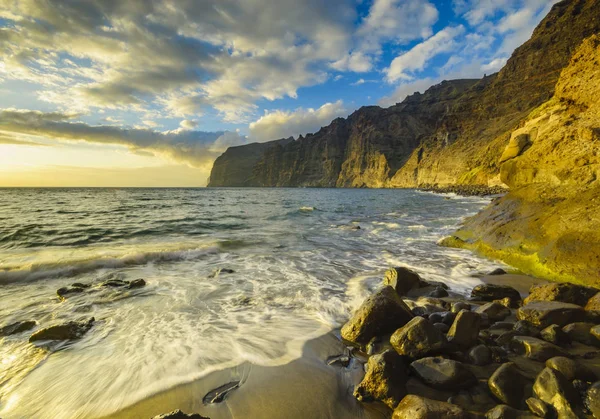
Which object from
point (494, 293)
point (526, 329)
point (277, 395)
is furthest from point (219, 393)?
point (494, 293)

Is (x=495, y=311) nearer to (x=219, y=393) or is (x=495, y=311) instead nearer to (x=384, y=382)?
(x=384, y=382)

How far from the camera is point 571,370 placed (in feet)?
9.81

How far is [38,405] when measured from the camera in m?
3.39

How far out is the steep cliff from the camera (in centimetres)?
678

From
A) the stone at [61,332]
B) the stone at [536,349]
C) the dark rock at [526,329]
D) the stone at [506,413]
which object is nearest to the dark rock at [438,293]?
the dark rock at [526,329]

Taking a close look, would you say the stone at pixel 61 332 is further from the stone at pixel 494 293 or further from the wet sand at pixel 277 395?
the stone at pixel 494 293

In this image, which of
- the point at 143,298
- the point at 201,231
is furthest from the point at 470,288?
the point at 201,231

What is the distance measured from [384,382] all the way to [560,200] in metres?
9.38

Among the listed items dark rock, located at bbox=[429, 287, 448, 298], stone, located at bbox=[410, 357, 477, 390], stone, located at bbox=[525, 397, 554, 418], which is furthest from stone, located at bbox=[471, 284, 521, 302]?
stone, located at bbox=[525, 397, 554, 418]

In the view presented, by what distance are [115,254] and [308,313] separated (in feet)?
28.5

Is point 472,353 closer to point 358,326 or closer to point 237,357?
point 358,326

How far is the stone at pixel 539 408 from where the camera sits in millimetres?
2590

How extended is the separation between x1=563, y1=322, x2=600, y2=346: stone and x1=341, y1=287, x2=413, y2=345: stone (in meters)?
2.12

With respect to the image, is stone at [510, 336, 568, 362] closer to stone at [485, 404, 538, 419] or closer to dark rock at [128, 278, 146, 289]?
stone at [485, 404, 538, 419]
